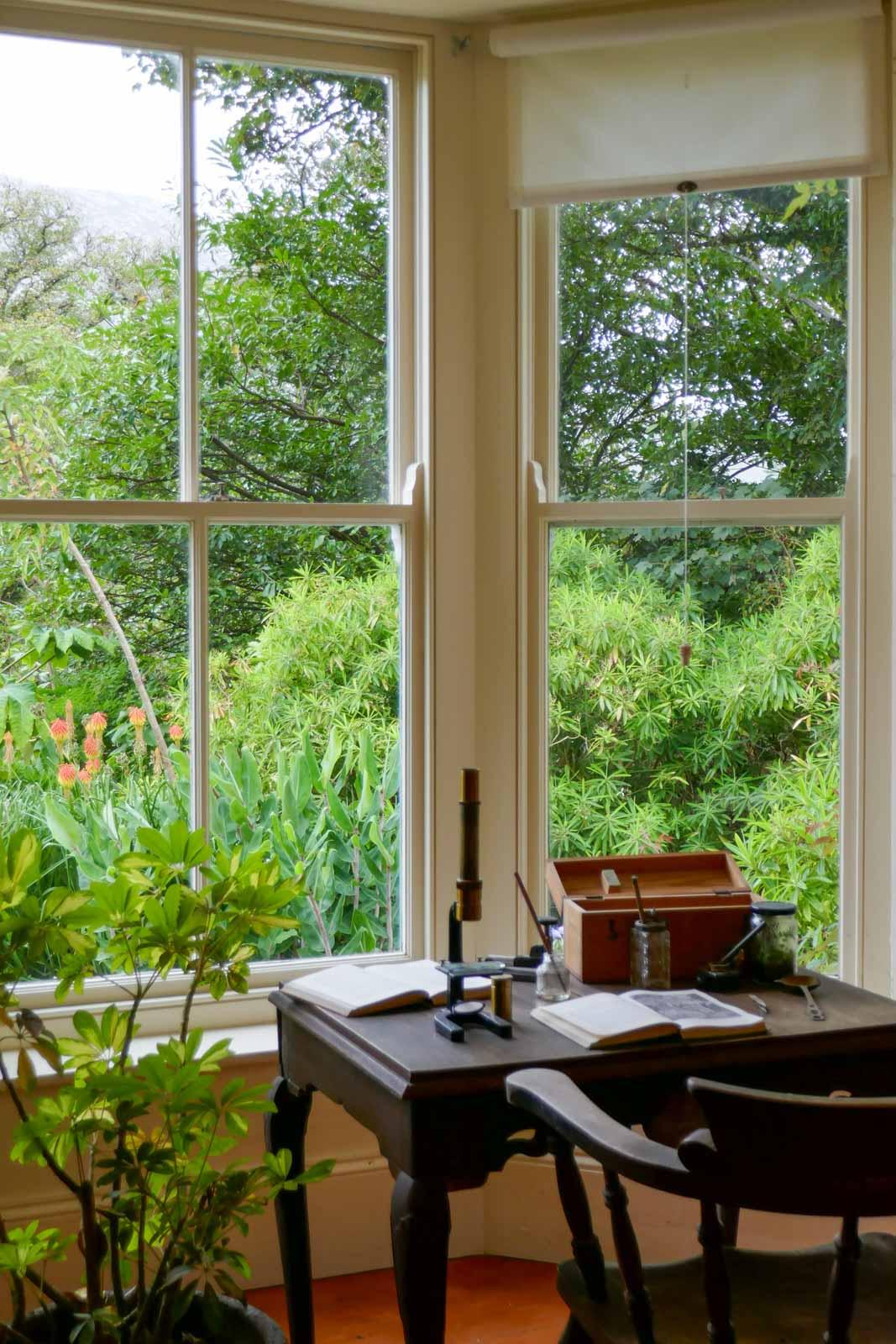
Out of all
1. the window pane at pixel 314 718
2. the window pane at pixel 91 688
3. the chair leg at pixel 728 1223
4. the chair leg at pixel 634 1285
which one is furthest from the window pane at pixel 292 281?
the chair leg at pixel 634 1285

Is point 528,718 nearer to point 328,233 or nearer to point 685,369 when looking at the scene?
point 685,369

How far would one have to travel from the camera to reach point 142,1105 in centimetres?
182

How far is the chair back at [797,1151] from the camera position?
143 centimetres

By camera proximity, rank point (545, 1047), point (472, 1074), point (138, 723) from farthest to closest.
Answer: point (138, 723)
point (545, 1047)
point (472, 1074)

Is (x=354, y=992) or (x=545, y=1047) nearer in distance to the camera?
(x=545, y=1047)

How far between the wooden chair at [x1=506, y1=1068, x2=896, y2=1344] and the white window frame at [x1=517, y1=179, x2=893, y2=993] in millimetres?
1162

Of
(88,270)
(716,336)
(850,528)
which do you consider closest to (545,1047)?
(850,528)

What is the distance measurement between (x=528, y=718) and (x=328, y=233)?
48.6 inches

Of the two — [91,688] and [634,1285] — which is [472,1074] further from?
[91,688]

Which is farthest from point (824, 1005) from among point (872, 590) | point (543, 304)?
point (543, 304)

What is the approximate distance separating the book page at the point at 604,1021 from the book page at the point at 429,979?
14cm

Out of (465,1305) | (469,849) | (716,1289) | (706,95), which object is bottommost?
(465,1305)

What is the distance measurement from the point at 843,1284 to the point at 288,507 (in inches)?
79.5

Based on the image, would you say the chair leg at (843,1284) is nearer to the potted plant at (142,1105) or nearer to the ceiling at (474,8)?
the potted plant at (142,1105)
